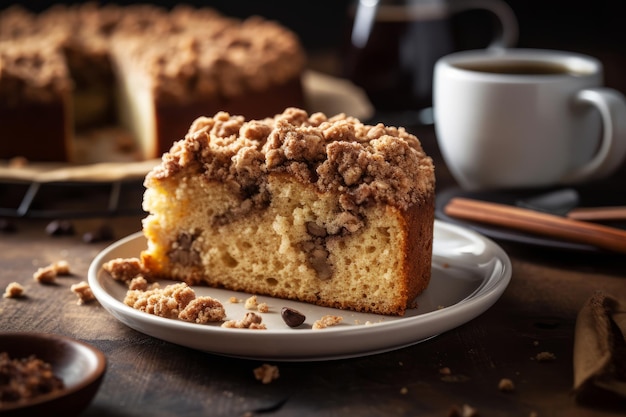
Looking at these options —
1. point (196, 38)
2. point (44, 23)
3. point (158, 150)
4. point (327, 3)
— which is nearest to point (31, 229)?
point (158, 150)

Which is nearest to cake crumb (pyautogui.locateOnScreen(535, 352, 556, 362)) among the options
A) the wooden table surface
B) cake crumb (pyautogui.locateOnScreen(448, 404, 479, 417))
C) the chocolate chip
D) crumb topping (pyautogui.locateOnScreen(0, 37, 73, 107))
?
the wooden table surface

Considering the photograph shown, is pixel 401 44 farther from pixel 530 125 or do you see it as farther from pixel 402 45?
pixel 530 125

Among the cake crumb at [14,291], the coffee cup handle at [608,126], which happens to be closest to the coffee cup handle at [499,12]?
the coffee cup handle at [608,126]


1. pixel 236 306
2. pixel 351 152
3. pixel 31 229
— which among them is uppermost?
pixel 351 152

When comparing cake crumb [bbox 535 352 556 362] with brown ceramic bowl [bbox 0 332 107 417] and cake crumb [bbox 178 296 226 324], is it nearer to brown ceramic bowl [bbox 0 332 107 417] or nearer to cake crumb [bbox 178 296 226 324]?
cake crumb [bbox 178 296 226 324]

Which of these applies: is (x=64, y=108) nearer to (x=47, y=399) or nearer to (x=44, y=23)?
(x=44, y=23)
